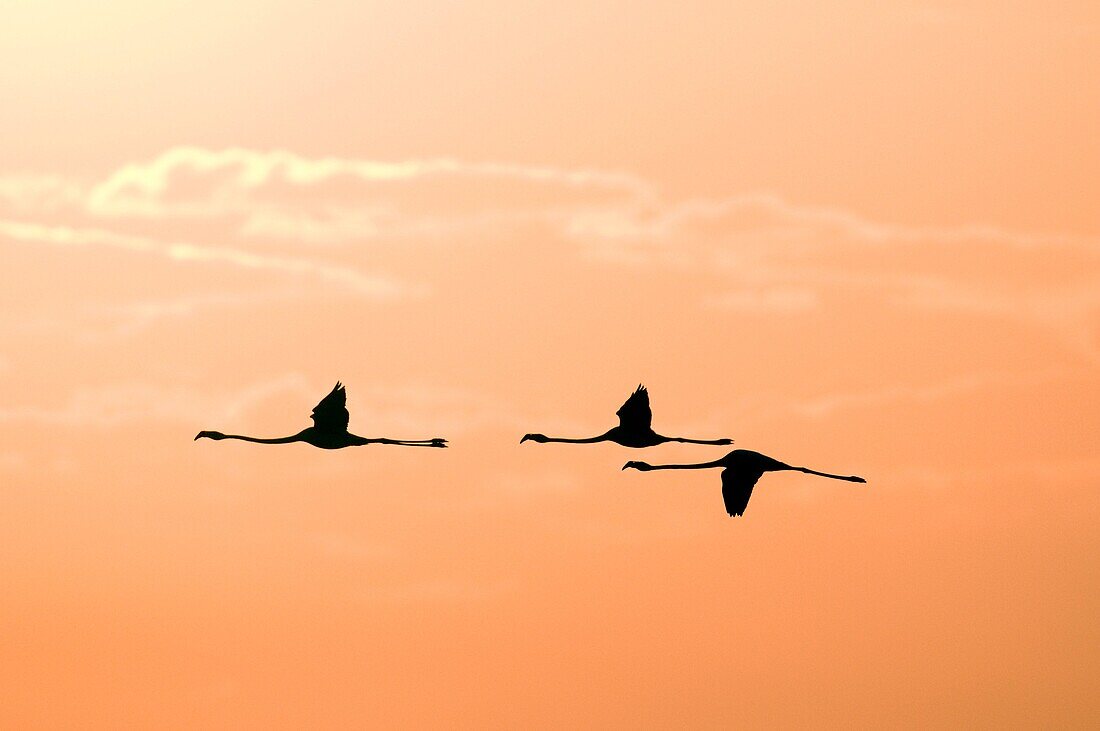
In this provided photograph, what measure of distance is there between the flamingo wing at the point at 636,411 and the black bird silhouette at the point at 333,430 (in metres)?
5.60

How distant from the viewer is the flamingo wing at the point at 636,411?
448 ft

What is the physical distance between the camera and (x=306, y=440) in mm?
136500

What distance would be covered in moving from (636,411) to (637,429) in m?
0.75

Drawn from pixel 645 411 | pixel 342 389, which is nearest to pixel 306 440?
pixel 342 389

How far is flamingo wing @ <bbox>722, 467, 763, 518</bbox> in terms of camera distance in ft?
441

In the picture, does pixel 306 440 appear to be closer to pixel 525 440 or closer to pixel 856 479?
pixel 525 440

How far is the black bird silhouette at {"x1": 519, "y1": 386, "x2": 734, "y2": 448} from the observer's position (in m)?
136

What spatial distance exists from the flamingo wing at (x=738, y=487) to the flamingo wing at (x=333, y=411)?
1176cm

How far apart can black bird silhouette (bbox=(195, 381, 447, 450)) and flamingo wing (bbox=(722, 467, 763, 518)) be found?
8929mm

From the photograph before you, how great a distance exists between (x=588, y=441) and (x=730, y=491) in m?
6.19

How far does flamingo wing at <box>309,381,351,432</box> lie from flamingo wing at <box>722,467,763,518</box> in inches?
463

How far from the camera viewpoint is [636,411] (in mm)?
136625

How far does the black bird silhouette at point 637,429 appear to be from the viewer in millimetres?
136500

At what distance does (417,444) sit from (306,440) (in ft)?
11.3
